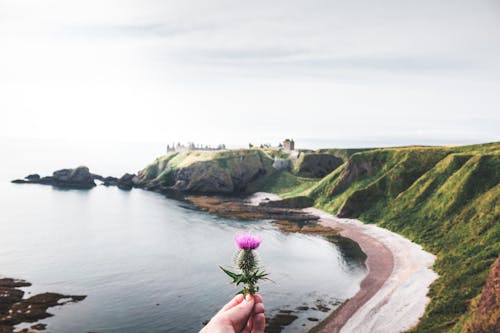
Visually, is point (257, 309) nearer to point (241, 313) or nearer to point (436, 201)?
point (241, 313)

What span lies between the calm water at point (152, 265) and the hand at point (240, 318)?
135 ft

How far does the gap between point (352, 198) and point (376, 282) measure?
56261mm

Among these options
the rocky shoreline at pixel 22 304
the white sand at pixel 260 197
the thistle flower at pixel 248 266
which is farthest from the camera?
the white sand at pixel 260 197

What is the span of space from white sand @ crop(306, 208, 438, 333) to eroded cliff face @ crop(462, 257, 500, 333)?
14.4 m

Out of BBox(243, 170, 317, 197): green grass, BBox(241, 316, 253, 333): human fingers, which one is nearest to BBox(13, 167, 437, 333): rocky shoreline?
BBox(243, 170, 317, 197): green grass

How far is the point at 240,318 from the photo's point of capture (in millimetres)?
5184

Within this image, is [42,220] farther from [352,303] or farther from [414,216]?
[414,216]

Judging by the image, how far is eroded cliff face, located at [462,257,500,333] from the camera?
25.7 metres

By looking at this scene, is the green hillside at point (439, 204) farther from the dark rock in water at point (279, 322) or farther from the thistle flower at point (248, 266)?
the thistle flower at point (248, 266)

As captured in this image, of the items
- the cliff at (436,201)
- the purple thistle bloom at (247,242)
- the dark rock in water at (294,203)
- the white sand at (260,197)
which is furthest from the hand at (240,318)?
the white sand at (260,197)

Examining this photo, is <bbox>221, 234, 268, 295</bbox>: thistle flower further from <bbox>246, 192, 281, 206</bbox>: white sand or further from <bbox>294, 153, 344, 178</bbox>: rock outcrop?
<bbox>294, 153, 344, 178</bbox>: rock outcrop

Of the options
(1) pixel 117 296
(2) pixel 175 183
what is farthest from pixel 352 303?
(2) pixel 175 183

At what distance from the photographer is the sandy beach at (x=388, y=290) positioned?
43125 mm

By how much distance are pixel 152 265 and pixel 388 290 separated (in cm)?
4146
